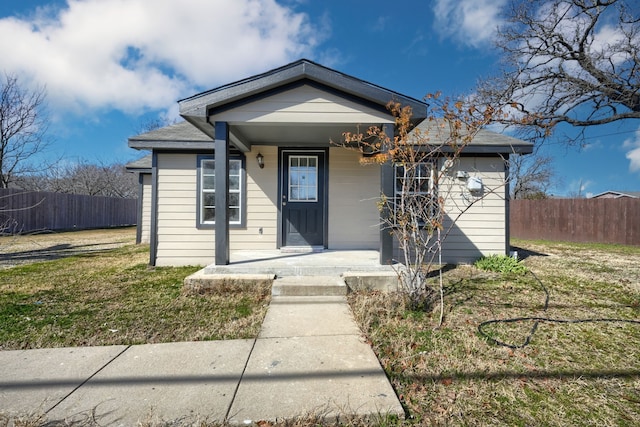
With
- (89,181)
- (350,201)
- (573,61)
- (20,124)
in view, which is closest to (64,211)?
(20,124)

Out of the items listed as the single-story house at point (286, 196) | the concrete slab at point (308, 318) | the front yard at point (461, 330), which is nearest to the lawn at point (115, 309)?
the front yard at point (461, 330)

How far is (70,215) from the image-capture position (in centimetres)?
1622

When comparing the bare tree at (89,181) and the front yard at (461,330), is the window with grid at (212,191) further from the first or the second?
the bare tree at (89,181)

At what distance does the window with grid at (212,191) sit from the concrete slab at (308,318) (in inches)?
119

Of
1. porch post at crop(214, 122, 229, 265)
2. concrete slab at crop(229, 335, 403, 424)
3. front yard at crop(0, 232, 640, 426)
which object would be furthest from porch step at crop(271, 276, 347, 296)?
concrete slab at crop(229, 335, 403, 424)

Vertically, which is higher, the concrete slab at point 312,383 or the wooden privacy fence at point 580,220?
the wooden privacy fence at point 580,220

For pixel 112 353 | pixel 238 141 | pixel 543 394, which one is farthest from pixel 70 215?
pixel 543 394

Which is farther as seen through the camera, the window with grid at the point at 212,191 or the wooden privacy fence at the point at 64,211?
the wooden privacy fence at the point at 64,211

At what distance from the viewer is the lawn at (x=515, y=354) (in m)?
1.89


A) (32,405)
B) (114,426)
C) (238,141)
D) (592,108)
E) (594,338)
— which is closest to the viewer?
(114,426)

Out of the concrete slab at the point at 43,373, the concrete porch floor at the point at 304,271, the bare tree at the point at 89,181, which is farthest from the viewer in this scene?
the bare tree at the point at 89,181

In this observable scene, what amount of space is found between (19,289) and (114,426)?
14.7ft

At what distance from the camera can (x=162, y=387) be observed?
81.4 inches

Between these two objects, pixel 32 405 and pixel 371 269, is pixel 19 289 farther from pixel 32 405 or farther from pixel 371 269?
pixel 371 269
